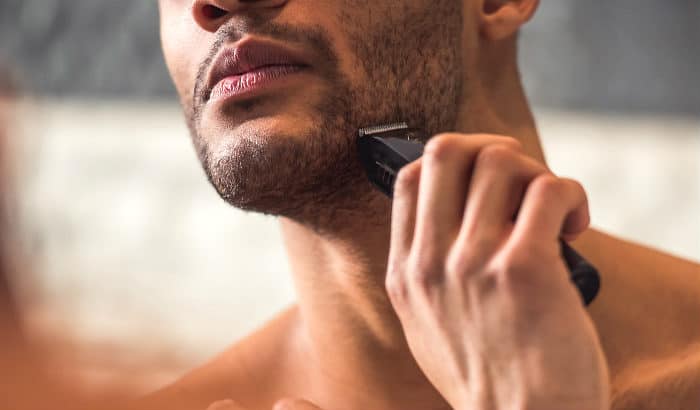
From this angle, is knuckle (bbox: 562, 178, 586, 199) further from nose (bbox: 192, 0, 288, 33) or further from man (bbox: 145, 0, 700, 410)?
nose (bbox: 192, 0, 288, 33)

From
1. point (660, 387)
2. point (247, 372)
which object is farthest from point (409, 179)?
point (247, 372)

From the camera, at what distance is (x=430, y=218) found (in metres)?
0.44

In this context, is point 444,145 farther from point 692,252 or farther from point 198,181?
point 198,181

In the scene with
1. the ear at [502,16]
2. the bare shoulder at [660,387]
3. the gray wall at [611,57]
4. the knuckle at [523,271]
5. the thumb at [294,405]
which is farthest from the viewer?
the gray wall at [611,57]

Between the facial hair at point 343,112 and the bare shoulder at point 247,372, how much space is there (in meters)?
0.19

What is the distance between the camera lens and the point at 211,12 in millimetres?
696

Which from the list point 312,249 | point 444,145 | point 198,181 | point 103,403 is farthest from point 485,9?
point 198,181

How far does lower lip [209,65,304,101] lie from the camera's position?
25.9 inches

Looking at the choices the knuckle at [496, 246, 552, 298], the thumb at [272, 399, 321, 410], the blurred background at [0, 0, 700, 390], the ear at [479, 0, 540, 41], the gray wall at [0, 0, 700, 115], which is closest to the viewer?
the knuckle at [496, 246, 552, 298]

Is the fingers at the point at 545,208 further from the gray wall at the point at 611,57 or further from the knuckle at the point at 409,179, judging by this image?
the gray wall at the point at 611,57

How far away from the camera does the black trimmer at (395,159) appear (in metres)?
0.44

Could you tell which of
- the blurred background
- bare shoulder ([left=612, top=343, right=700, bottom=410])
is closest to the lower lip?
bare shoulder ([left=612, top=343, right=700, bottom=410])

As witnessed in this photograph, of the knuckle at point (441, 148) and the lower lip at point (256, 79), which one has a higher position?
the knuckle at point (441, 148)

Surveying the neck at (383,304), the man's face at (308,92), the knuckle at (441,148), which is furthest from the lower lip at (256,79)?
the knuckle at (441,148)
